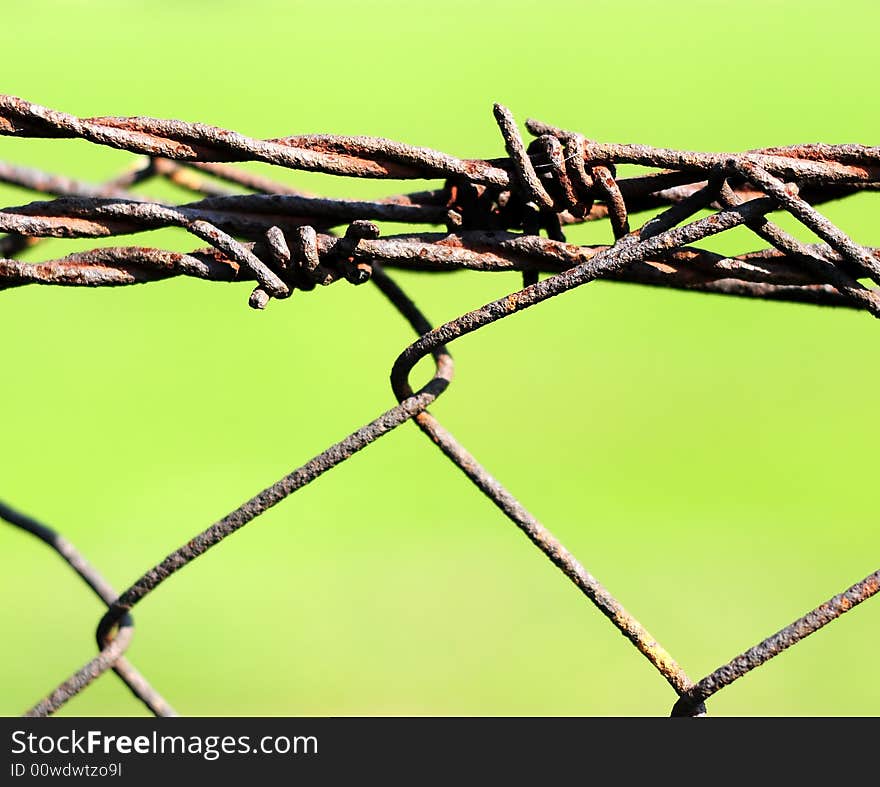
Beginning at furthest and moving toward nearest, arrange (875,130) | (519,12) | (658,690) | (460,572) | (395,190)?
(519,12)
(875,130)
(395,190)
(460,572)
(658,690)

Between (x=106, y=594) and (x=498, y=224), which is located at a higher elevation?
(x=106, y=594)

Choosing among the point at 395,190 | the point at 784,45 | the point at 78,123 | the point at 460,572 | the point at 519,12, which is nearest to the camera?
the point at 78,123

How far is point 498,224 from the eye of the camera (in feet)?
2.79

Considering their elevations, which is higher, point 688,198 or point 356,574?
point 356,574

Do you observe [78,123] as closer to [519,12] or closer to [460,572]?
[460,572]

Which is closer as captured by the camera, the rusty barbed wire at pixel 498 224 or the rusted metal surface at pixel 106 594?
the rusty barbed wire at pixel 498 224

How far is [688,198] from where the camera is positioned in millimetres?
816

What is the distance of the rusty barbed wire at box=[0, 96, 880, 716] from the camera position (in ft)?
2.60

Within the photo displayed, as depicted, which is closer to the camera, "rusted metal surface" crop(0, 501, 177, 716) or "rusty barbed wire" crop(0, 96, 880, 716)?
"rusty barbed wire" crop(0, 96, 880, 716)

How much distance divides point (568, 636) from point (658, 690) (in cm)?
46

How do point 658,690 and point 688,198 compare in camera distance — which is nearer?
point 688,198

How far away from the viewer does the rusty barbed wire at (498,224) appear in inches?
31.1

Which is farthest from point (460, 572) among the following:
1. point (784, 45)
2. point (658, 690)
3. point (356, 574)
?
point (784, 45)

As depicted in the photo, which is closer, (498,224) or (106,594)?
(498,224)
